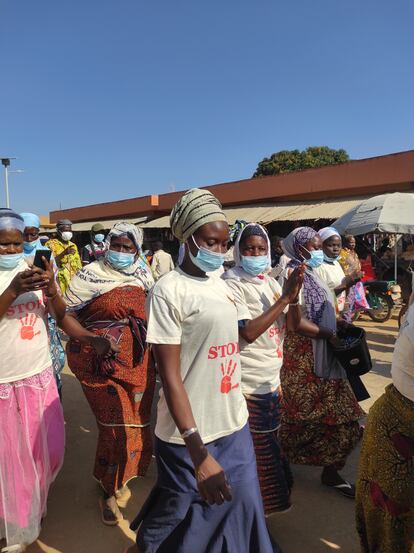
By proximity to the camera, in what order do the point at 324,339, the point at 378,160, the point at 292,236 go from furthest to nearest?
the point at 378,160
the point at 292,236
the point at 324,339

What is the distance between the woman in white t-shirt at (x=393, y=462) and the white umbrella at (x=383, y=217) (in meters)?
6.64

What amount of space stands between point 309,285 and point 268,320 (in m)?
0.88

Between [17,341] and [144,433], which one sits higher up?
[17,341]

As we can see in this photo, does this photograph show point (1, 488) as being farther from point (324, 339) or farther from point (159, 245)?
point (159, 245)

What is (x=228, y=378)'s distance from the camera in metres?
1.79

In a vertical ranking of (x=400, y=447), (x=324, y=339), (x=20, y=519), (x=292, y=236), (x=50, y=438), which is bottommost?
(x=20, y=519)

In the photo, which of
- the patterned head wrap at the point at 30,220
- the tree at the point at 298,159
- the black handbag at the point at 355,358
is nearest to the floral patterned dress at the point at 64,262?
the patterned head wrap at the point at 30,220

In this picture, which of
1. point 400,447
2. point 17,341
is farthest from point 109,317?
point 400,447

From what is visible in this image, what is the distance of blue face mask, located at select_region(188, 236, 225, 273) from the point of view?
5.78 ft

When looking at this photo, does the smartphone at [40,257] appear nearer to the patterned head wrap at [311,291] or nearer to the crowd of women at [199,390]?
the crowd of women at [199,390]

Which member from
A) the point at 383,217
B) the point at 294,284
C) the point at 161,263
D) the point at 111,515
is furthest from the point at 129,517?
the point at 383,217

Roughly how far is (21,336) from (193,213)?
4.02ft

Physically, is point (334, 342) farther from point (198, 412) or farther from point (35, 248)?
point (35, 248)

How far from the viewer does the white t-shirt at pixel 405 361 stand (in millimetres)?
1643
